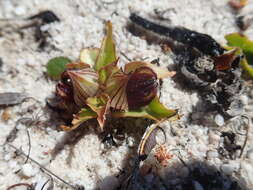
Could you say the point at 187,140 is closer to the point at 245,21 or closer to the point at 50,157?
the point at 50,157

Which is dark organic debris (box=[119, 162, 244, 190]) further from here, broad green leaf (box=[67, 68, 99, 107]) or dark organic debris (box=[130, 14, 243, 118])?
broad green leaf (box=[67, 68, 99, 107])

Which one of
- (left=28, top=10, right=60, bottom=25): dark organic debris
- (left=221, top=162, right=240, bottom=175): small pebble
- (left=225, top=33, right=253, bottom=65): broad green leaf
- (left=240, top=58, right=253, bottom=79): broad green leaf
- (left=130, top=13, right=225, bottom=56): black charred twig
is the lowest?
(left=221, top=162, right=240, bottom=175): small pebble

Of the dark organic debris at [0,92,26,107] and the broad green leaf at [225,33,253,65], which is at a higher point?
the broad green leaf at [225,33,253,65]

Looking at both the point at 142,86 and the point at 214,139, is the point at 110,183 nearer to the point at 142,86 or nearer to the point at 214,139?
the point at 142,86

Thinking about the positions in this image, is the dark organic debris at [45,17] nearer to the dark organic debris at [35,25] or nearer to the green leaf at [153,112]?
the dark organic debris at [35,25]

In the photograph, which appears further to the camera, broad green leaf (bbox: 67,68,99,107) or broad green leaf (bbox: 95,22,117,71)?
broad green leaf (bbox: 95,22,117,71)

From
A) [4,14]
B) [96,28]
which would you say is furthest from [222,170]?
[4,14]

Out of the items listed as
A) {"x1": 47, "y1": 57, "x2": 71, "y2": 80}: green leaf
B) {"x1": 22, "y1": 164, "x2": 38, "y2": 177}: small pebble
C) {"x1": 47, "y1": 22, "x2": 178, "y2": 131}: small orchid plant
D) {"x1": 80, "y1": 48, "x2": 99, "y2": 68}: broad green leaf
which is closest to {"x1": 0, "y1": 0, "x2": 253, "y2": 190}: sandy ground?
{"x1": 22, "y1": 164, "x2": 38, "y2": 177}: small pebble
